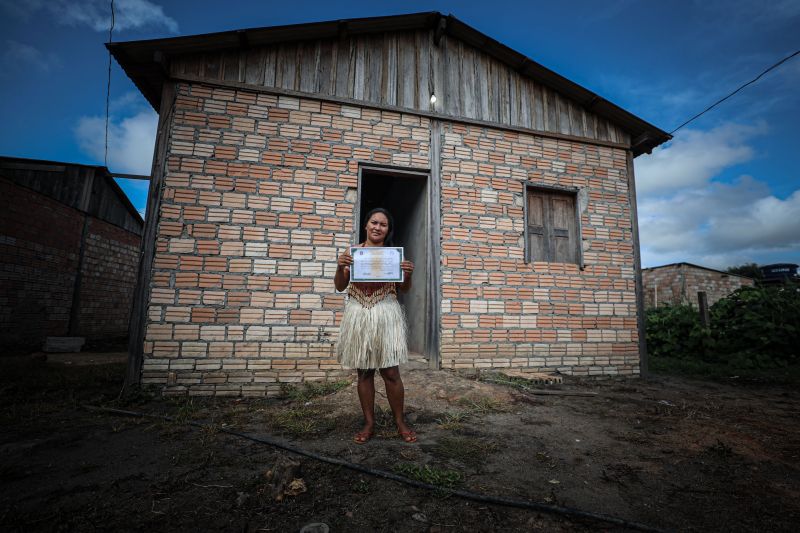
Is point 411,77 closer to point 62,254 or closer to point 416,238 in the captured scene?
point 416,238

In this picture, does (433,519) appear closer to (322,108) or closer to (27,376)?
(322,108)

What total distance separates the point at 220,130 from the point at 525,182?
4.32 meters

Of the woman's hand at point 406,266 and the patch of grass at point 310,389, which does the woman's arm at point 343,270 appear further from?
the patch of grass at point 310,389

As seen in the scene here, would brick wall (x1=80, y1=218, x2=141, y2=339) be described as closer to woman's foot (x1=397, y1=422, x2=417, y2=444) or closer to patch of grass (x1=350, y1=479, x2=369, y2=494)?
woman's foot (x1=397, y1=422, x2=417, y2=444)

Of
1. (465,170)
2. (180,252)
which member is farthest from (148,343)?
(465,170)

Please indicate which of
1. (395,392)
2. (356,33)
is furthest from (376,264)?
(356,33)

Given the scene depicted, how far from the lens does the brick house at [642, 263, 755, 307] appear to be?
556 inches

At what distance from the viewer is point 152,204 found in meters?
4.12

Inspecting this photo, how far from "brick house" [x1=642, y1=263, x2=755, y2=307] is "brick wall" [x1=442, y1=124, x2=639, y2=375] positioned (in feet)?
37.0

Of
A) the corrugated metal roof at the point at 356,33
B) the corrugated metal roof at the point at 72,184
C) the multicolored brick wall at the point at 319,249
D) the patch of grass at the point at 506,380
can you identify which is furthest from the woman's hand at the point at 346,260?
the corrugated metal roof at the point at 72,184

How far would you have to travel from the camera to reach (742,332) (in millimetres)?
6562

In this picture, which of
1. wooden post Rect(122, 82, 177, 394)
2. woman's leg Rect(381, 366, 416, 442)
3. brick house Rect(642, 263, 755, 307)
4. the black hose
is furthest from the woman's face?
brick house Rect(642, 263, 755, 307)

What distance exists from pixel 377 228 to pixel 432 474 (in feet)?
5.70

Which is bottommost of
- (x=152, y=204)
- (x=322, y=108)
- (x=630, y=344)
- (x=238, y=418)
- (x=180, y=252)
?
(x=238, y=418)
